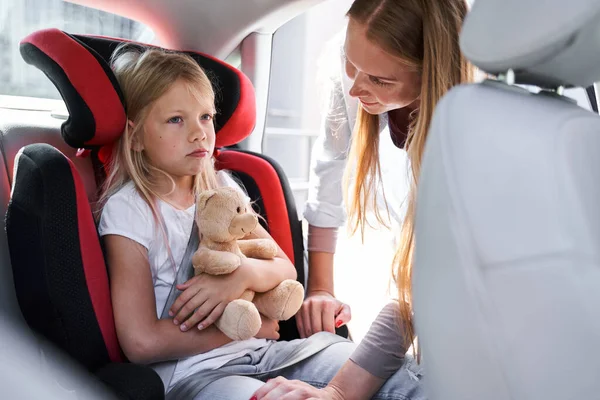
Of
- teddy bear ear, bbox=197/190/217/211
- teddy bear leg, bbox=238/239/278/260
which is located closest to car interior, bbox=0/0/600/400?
teddy bear ear, bbox=197/190/217/211

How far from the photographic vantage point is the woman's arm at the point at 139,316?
4.17ft

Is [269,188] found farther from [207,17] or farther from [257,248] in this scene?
[207,17]

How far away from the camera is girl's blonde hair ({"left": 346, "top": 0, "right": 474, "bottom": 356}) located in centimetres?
117

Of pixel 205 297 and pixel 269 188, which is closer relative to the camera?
pixel 205 297

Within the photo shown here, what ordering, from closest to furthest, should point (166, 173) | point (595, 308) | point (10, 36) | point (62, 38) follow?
point (595, 308) → point (62, 38) → point (166, 173) → point (10, 36)

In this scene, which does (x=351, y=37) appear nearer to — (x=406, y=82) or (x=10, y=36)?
(x=406, y=82)

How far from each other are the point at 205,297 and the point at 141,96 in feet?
1.55

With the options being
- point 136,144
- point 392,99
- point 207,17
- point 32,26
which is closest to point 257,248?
point 136,144

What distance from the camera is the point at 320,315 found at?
161 centimetres

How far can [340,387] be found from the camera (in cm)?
121

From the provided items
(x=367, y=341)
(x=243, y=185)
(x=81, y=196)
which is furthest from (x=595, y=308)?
(x=243, y=185)

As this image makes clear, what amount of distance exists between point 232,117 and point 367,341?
0.69 meters

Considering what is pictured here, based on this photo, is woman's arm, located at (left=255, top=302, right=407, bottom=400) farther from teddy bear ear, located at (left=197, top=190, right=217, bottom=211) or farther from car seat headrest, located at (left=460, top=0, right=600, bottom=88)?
car seat headrest, located at (left=460, top=0, right=600, bottom=88)

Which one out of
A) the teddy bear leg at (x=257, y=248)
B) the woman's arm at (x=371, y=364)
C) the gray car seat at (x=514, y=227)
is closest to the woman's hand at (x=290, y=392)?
the woman's arm at (x=371, y=364)
